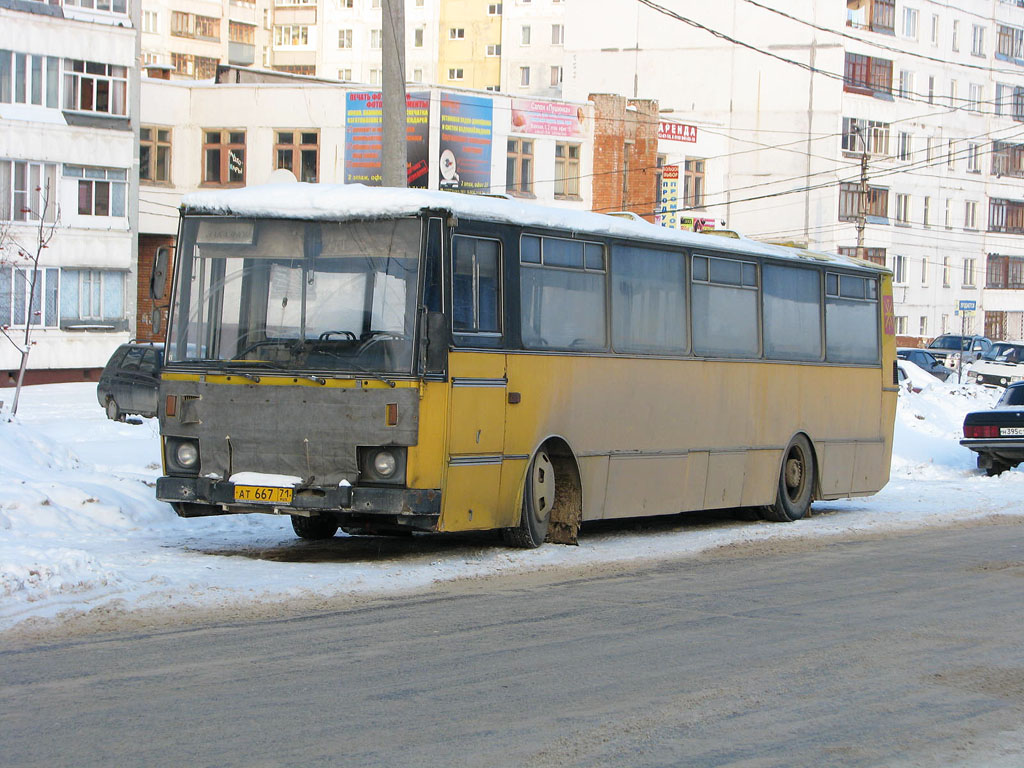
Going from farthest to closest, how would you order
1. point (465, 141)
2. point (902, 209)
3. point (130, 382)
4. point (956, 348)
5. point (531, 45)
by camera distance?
point (531, 45), point (902, 209), point (956, 348), point (465, 141), point (130, 382)

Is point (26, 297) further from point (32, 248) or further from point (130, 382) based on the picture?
point (130, 382)

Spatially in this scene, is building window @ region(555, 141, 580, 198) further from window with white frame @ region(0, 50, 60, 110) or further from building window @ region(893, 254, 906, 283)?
building window @ region(893, 254, 906, 283)

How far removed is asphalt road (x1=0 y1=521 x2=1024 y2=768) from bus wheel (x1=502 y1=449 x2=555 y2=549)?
66.7 inches

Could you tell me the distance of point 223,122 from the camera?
5406cm

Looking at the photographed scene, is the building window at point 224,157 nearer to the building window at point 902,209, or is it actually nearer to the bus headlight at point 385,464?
the building window at point 902,209

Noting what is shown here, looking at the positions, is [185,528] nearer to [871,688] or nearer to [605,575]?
[605,575]

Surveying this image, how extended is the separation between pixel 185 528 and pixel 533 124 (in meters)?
44.6

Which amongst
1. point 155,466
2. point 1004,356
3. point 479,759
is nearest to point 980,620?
point 479,759

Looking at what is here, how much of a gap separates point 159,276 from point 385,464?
8.12 feet

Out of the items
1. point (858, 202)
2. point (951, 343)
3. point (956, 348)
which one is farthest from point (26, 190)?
point (858, 202)

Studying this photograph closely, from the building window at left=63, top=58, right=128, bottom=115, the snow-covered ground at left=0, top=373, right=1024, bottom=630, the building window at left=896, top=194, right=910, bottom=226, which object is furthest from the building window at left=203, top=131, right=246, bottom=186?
the building window at left=896, top=194, right=910, bottom=226

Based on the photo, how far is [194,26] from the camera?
106250 mm

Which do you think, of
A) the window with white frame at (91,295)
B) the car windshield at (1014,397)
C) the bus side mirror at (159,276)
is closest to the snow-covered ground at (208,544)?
the bus side mirror at (159,276)

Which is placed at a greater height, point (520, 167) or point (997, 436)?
point (520, 167)
